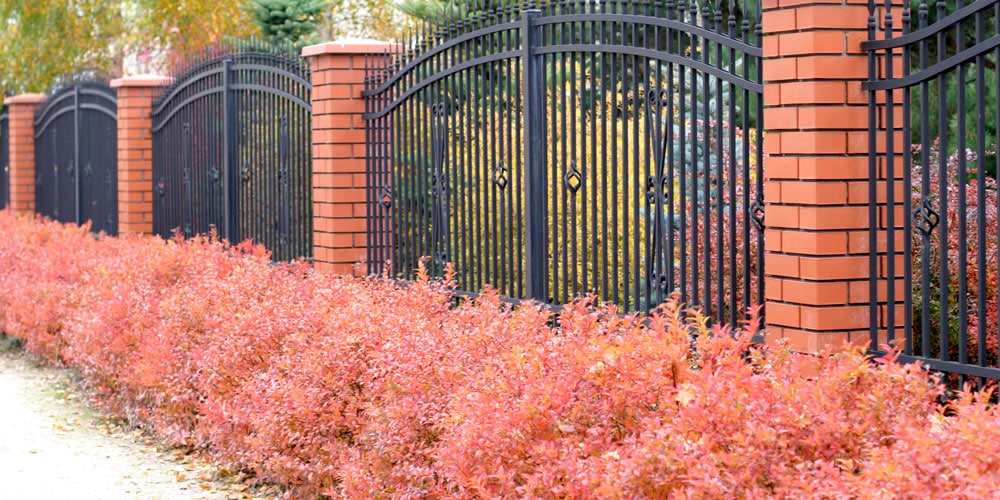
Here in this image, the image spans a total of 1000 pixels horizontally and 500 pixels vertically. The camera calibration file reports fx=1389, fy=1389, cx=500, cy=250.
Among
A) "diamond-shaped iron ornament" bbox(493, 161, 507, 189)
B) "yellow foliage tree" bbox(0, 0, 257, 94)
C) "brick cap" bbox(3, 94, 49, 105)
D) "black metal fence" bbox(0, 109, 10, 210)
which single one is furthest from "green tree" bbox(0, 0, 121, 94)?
"diamond-shaped iron ornament" bbox(493, 161, 507, 189)

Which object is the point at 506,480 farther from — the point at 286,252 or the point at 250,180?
the point at 250,180

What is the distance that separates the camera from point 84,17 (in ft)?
67.6

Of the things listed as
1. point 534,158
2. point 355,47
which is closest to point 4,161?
point 355,47

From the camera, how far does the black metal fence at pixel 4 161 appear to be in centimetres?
1866

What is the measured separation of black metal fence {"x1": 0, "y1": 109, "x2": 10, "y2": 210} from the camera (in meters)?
18.7

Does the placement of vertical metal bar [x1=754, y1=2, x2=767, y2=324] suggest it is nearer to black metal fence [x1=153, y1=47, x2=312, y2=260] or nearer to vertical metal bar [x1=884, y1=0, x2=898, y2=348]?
vertical metal bar [x1=884, y1=0, x2=898, y2=348]

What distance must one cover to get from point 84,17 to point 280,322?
14.9m

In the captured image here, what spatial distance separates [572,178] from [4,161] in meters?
14.0

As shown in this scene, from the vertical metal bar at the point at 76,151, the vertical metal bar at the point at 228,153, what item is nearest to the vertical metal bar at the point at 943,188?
the vertical metal bar at the point at 228,153

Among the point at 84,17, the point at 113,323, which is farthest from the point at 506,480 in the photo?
the point at 84,17

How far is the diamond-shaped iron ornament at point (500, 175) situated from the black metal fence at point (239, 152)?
2524 millimetres

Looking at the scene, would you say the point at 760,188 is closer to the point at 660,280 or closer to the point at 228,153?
the point at 660,280

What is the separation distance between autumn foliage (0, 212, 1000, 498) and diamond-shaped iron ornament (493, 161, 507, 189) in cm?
83

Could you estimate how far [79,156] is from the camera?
15.5m
